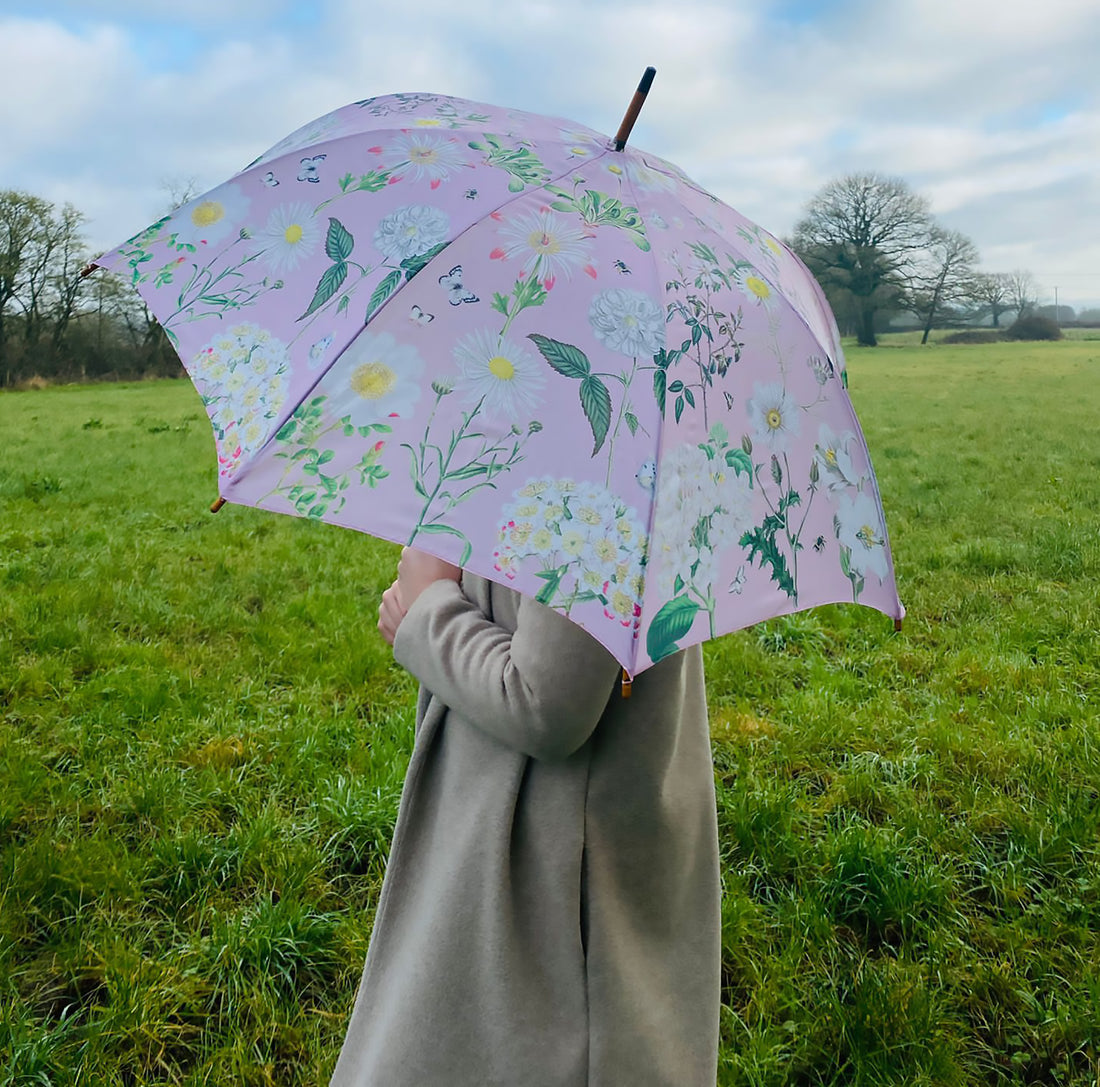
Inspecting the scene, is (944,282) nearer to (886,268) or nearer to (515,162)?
(886,268)

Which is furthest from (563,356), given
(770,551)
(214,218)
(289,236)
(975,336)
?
(975,336)

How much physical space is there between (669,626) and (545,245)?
57 centimetres

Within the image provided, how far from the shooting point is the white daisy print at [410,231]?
129cm

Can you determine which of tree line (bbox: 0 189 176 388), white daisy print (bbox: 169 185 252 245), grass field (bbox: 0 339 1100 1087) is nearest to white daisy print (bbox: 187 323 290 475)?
white daisy print (bbox: 169 185 252 245)

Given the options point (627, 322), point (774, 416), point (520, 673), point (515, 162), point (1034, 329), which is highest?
point (1034, 329)

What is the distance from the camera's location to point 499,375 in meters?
1.18

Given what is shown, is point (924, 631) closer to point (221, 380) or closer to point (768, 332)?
point (768, 332)

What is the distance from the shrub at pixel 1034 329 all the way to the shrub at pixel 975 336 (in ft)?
1.48

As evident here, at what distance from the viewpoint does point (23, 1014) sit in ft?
7.02

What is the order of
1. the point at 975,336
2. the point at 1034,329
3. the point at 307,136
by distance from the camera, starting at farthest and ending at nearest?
the point at 975,336 → the point at 1034,329 → the point at 307,136

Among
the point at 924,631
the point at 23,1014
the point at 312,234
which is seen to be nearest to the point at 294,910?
the point at 23,1014

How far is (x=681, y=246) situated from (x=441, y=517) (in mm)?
604

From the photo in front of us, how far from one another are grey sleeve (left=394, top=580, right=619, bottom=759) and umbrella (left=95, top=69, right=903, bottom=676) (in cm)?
11

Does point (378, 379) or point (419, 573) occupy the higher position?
point (378, 379)
